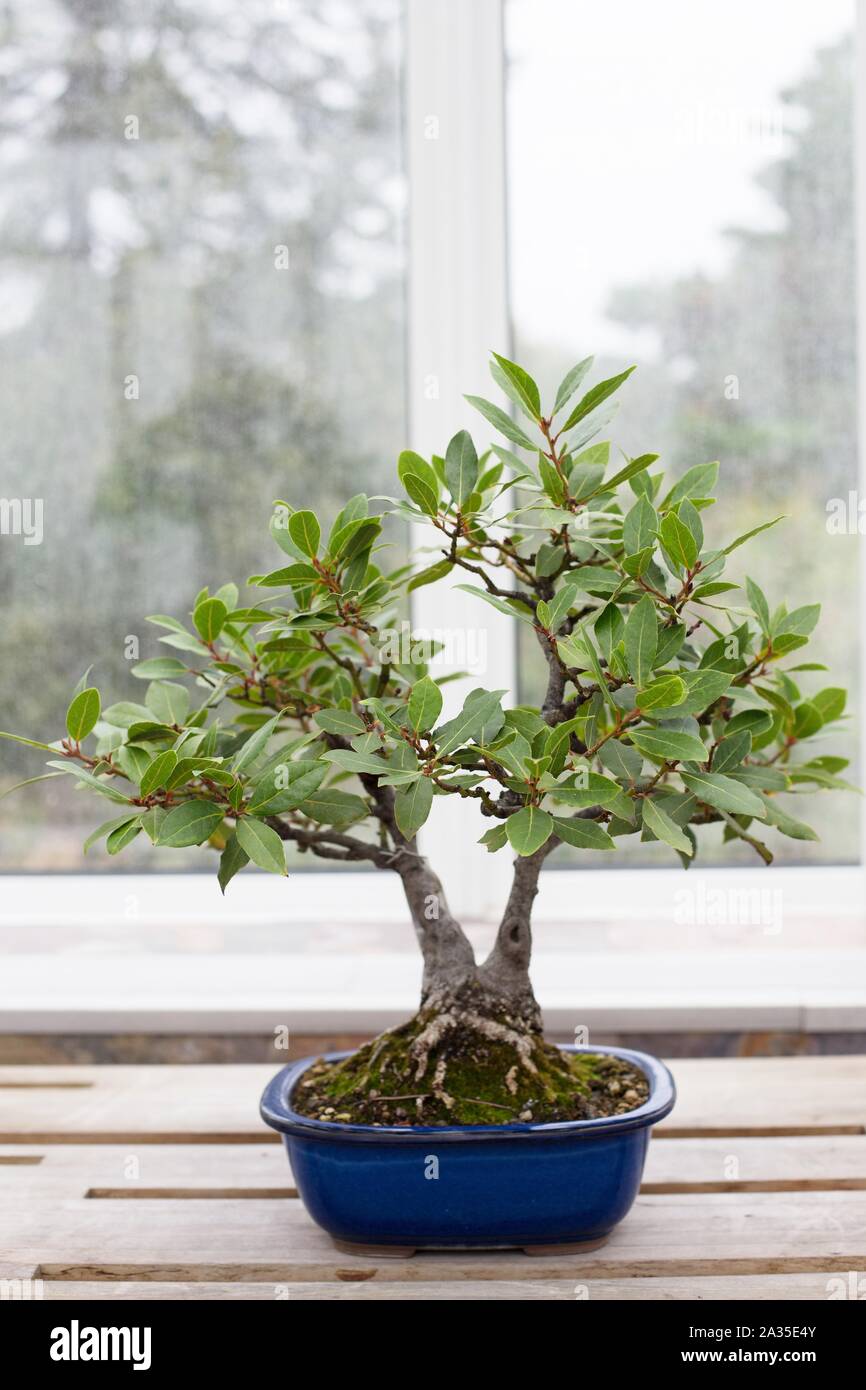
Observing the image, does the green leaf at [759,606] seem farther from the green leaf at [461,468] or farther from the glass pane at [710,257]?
the glass pane at [710,257]

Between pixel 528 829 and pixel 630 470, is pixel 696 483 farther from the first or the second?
pixel 528 829

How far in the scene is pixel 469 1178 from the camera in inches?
31.9

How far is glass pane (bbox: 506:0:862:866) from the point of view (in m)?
1.65

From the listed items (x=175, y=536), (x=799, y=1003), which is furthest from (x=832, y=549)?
(x=175, y=536)

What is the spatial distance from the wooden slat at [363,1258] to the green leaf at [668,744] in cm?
37

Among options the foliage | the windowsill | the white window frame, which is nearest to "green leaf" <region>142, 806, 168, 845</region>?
the foliage

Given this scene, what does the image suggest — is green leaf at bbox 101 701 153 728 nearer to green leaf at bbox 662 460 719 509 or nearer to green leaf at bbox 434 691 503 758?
green leaf at bbox 434 691 503 758

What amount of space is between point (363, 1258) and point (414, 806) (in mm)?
349

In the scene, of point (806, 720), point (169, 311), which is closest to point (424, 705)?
point (806, 720)

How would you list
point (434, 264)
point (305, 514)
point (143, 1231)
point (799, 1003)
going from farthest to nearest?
point (434, 264) < point (799, 1003) < point (143, 1231) < point (305, 514)

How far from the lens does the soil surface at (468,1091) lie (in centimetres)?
83

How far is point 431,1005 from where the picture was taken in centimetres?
91
